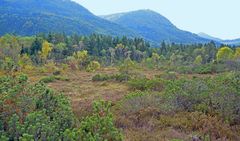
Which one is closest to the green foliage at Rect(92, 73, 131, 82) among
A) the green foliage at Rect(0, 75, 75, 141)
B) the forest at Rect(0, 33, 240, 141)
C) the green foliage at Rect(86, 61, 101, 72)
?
the forest at Rect(0, 33, 240, 141)

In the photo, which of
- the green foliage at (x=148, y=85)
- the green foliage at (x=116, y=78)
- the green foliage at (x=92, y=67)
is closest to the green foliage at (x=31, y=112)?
the green foliage at (x=148, y=85)

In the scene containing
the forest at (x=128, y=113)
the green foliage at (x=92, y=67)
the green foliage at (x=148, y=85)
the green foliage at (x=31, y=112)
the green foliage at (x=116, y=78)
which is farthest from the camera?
the green foliage at (x=92, y=67)

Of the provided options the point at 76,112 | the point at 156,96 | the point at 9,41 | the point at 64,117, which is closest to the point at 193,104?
the point at 156,96

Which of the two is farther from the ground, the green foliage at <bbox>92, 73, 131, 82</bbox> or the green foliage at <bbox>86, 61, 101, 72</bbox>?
the green foliage at <bbox>92, 73, 131, 82</bbox>

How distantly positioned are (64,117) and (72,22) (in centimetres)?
18731

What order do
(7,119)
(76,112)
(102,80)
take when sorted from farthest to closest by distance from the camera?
(102,80) < (76,112) < (7,119)

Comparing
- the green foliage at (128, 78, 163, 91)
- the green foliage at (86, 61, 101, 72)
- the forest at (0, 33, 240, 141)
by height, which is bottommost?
the green foliage at (86, 61, 101, 72)

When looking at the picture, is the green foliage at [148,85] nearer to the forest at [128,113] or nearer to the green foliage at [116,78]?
the forest at [128,113]

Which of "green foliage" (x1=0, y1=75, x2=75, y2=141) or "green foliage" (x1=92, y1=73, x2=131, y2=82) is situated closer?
"green foliage" (x1=0, y1=75, x2=75, y2=141)

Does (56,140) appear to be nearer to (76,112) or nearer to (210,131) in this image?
(210,131)

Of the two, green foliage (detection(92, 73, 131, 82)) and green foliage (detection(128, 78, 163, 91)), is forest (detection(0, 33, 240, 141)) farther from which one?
green foliage (detection(92, 73, 131, 82))

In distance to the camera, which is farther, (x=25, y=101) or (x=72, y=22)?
(x=72, y=22)

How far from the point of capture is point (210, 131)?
1077 cm

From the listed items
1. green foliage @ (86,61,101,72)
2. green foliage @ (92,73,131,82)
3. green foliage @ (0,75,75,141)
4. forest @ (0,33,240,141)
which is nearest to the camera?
green foliage @ (0,75,75,141)
